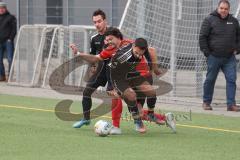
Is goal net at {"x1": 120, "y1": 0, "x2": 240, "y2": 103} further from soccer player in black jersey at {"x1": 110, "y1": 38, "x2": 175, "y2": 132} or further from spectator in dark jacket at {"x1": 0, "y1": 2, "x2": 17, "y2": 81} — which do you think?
soccer player in black jersey at {"x1": 110, "y1": 38, "x2": 175, "y2": 132}

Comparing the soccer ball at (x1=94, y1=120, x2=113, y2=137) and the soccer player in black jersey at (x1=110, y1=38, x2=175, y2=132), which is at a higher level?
the soccer player in black jersey at (x1=110, y1=38, x2=175, y2=132)

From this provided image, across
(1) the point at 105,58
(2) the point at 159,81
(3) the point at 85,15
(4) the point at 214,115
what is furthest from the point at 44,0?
(1) the point at 105,58

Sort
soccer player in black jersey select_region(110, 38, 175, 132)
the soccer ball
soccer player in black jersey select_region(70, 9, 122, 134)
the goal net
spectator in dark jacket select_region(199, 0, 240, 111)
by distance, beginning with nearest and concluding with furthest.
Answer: the soccer ball, soccer player in black jersey select_region(110, 38, 175, 132), soccer player in black jersey select_region(70, 9, 122, 134), spectator in dark jacket select_region(199, 0, 240, 111), the goal net

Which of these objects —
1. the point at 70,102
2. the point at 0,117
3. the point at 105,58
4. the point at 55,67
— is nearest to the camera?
the point at 105,58

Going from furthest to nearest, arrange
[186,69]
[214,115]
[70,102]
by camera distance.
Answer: [186,69] → [70,102] → [214,115]

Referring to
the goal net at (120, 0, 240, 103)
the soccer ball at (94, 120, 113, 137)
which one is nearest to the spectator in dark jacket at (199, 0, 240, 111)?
the goal net at (120, 0, 240, 103)

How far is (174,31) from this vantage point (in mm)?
15852

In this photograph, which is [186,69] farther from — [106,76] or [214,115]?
[106,76]

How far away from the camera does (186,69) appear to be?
16.1m

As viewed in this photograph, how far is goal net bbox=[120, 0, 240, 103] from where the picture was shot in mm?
15953

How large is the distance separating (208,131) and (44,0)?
436 inches

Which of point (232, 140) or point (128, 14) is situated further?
point (128, 14)

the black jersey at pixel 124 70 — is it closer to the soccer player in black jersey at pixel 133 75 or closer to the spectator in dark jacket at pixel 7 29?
the soccer player in black jersey at pixel 133 75

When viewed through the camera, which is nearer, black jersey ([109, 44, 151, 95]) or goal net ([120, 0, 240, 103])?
black jersey ([109, 44, 151, 95])
